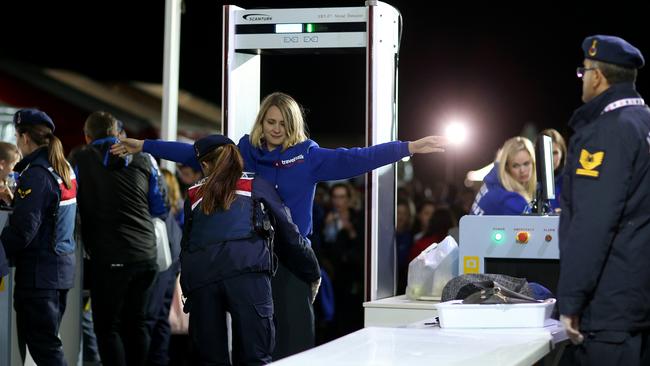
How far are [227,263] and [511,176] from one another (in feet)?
7.10

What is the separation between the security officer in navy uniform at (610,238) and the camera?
3428 mm

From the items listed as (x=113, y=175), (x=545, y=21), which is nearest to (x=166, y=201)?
(x=113, y=175)

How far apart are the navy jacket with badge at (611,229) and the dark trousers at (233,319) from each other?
58.1 inches

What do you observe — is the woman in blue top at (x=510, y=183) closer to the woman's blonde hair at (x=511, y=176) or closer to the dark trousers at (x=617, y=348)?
the woman's blonde hair at (x=511, y=176)

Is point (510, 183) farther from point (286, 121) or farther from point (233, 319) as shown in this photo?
point (233, 319)

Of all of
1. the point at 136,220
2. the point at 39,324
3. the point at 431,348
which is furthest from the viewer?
the point at 136,220

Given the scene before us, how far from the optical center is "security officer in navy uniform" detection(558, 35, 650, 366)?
3.43 m

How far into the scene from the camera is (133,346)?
6.67m

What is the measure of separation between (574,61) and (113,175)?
33.4ft

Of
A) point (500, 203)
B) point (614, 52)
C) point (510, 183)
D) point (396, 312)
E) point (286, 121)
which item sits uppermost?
point (614, 52)

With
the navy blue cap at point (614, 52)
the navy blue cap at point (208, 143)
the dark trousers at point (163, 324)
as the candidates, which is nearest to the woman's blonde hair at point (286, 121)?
the navy blue cap at point (208, 143)

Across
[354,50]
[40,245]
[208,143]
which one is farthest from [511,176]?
[40,245]

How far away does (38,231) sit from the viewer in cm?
570

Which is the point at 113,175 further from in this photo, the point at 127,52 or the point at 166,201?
the point at 127,52
